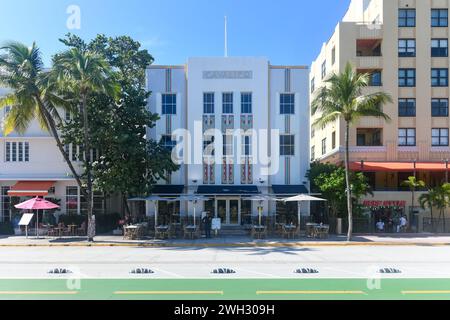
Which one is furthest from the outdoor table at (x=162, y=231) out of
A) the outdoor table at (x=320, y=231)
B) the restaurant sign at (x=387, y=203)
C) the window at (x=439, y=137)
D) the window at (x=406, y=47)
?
the window at (x=406, y=47)

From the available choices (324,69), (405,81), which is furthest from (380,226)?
(324,69)

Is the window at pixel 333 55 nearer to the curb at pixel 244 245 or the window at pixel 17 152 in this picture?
the curb at pixel 244 245

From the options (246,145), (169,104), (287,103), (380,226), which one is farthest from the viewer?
(169,104)

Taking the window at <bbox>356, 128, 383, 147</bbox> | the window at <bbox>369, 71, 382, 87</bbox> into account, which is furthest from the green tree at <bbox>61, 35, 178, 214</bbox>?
the window at <bbox>369, 71, 382, 87</bbox>

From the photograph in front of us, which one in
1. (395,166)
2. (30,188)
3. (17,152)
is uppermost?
(17,152)

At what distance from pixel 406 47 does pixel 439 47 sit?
3.01 metres

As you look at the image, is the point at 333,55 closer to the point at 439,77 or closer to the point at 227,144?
the point at 439,77

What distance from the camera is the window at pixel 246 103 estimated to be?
101 feet

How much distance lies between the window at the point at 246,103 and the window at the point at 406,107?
15477 millimetres

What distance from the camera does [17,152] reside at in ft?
98.9

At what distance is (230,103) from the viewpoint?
3097 cm
